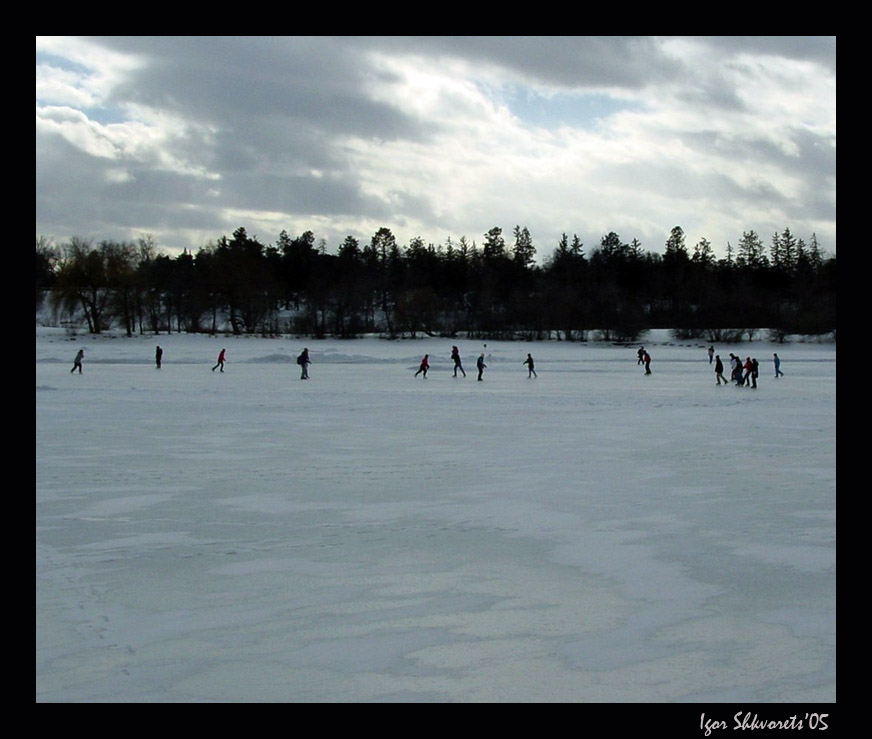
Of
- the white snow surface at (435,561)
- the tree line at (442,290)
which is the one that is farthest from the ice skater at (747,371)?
the tree line at (442,290)

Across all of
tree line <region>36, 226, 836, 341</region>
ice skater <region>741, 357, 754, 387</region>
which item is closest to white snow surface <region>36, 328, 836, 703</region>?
ice skater <region>741, 357, 754, 387</region>

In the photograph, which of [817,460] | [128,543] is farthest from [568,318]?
[128,543]

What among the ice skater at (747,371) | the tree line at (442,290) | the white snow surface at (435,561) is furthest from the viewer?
the tree line at (442,290)

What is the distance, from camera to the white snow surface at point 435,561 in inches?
182

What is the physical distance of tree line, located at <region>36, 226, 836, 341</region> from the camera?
2857 inches

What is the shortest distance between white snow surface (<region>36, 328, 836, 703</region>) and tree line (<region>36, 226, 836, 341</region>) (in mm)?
44868

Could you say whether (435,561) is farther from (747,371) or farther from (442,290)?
(442,290)

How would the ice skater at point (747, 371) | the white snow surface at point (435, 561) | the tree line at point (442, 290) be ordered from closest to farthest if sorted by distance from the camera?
the white snow surface at point (435, 561) → the ice skater at point (747, 371) → the tree line at point (442, 290)

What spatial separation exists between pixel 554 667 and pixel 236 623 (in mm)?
2064

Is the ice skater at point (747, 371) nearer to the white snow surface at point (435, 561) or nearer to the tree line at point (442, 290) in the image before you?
the white snow surface at point (435, 561)

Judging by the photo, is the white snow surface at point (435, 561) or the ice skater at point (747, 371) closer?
the white snow surface at point (435, 561)

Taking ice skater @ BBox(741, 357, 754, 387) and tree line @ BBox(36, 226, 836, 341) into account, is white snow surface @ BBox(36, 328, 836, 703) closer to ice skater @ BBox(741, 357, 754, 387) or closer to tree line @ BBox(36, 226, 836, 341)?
ice skater @ BBox(741, 357, 754, 387)

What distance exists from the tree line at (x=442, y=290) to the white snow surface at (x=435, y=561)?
44.9 metres
